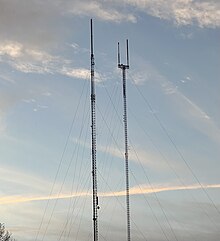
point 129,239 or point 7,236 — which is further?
point 7,236

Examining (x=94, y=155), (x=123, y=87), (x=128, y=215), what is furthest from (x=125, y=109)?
(x=128, y=215)

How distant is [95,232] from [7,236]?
166 ft

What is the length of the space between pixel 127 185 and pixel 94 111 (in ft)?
31.0

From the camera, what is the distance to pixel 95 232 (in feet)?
208

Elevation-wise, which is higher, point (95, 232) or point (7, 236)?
point (7, 236)

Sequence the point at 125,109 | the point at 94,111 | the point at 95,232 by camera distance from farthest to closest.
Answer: the point at 125,109 < the point at 94,111 < the point at 95,232

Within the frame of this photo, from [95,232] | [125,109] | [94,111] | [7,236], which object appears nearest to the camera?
[95,232]

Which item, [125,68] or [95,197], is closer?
[95,197]

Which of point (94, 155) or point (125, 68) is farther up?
point (125, 68)

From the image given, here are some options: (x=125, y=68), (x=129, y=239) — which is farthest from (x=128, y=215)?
(x=125, y=68)

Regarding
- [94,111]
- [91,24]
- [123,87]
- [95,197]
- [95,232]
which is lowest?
[95,232]

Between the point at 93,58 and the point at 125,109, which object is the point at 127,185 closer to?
the point at 125,109

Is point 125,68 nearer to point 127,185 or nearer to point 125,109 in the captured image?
point 125,109

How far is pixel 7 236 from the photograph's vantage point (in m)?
110
